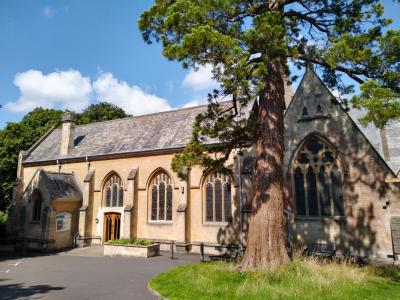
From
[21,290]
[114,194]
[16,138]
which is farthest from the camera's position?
[16,138]

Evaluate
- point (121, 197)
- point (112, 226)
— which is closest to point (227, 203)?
point (121, 197)

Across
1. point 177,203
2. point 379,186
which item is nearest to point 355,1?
point 379,186

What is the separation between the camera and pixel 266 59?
918cm

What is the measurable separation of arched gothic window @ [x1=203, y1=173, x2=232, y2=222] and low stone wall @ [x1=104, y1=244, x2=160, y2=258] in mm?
4036

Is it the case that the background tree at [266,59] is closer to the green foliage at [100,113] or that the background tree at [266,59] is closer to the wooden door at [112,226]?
the wooden door at [112,226]

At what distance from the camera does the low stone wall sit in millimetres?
16938

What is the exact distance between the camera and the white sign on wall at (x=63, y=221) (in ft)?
71.2

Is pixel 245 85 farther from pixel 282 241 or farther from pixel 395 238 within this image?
pixel 395 238

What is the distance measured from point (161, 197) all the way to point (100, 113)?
1215 inches

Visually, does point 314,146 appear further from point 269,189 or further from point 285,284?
point 285,284

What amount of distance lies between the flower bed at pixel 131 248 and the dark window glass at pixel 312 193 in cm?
909

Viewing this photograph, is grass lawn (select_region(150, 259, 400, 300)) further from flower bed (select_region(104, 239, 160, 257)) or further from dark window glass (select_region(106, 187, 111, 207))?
dark window glass (select_region(106, 187, 111, 207))

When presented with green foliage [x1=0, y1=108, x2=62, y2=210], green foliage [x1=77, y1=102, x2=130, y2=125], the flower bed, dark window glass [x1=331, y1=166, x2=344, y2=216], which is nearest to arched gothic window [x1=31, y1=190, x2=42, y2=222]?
the flower bed

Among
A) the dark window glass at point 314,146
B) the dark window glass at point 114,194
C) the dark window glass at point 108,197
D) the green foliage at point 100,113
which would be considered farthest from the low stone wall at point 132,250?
the green foliage at point 100,113
